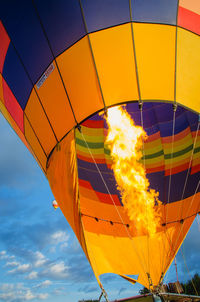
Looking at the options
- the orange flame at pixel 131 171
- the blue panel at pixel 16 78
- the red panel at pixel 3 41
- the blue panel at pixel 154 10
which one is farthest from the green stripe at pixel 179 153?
the red panel at pixel 3 41

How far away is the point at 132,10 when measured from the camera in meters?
4.20

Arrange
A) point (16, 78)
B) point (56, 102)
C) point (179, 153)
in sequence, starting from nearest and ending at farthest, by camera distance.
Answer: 1. point (56, 102)
2. point (16, 78)
3. point (179, 153)

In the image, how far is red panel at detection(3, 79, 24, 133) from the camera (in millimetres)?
5575

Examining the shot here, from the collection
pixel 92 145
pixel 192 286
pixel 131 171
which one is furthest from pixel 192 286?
pixel 92 145

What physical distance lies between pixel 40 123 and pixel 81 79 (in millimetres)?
1216

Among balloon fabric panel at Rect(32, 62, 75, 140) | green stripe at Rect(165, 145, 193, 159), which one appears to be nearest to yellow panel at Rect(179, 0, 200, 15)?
balloon fabric panel at Rect(32, 62, 75, 140)

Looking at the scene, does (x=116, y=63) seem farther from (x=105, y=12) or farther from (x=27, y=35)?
(x=27, y=35)

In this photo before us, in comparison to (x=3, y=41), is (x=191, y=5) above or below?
below

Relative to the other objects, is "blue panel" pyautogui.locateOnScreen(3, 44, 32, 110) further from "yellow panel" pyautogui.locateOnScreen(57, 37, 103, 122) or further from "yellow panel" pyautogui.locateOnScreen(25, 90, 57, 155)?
"yellow panel" pyautogui.locateOnScreen(57, 37, 103, 122)

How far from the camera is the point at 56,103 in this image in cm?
488

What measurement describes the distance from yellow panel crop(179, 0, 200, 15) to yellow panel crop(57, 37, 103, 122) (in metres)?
1.60

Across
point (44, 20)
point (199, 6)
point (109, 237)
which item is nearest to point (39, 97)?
point (44, 20)

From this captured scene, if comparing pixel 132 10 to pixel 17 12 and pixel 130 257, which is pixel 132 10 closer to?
pixel 17 12

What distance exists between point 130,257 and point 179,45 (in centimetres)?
501
